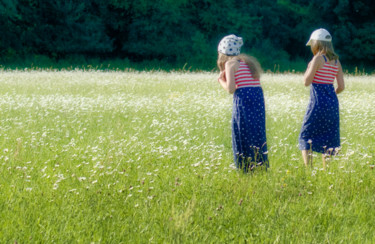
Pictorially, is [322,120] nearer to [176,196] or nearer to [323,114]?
[323,114]

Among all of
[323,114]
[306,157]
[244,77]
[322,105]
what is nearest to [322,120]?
[323,114]

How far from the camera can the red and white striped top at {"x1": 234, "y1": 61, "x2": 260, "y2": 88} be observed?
17.3ft

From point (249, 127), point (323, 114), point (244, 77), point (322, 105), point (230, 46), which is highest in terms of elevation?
point (230, 46)

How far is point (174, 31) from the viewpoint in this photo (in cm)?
3828

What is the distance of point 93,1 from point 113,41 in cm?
357

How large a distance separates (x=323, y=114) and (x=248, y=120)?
1.03 metres

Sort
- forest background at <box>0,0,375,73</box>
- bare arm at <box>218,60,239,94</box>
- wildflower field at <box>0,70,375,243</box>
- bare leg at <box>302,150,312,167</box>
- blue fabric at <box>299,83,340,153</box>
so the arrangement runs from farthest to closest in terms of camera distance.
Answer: forest background at <box>0,0,375,73</box> → blue fabric at <box>299,83,340,153</box> → bare leg at <box>302,150,312,167</box> → bare arm at <box>218,60,239,94</box> → wildflower field at <box>0,70,375,243</box>

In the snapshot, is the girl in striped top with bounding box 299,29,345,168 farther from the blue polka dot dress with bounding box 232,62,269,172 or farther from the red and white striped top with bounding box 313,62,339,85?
the blue polka dot dress with bounding box 232,62,269,172

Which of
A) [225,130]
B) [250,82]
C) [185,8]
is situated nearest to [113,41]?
[185,8]

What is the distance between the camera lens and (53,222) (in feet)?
11.7

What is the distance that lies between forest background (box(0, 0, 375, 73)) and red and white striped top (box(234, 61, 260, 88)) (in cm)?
2633

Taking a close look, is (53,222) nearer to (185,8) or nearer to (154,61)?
(154,61)

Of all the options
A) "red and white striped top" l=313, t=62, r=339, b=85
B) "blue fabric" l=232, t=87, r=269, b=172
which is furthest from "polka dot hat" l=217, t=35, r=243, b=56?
"red and white striped top" l=313, t=62, r=339, b=85

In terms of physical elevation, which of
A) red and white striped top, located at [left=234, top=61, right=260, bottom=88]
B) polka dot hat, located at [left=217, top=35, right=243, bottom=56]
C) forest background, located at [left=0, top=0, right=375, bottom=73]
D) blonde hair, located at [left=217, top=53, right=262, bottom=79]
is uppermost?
polka dot hat, located at [left=217, top=35, right=243, bottom=56]
